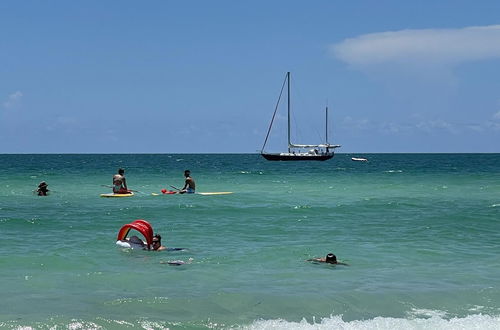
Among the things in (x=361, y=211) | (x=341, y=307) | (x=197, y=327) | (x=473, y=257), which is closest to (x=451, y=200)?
(x=361, y=211)

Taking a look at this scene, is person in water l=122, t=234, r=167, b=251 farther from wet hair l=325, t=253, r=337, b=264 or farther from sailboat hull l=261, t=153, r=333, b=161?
sailboat hull l=261, t=153, r=333, b=161

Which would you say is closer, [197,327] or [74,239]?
[197,327]

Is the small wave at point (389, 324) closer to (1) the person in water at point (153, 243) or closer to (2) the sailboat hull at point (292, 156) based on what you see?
(1) the person in water at point (153, 243)

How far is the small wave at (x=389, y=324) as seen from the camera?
1260 centimetres

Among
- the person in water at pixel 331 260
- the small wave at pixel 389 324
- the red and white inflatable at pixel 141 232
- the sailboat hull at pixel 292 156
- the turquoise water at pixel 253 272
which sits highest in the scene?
the sailboat hull at pixel 292 156

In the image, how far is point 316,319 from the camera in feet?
43.3

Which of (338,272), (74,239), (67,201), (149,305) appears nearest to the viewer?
(149,305)

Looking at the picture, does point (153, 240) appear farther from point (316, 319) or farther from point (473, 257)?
point (473, 257)

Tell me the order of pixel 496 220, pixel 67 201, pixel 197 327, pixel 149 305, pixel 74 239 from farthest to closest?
1. pixel 67 201
2. pixel 496 220
3. pixel 74 239
4. pixel 149 305
5. pixel 197 327

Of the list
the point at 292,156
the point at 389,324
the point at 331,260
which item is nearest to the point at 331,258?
the point at 331,260

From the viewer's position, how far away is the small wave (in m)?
12.6

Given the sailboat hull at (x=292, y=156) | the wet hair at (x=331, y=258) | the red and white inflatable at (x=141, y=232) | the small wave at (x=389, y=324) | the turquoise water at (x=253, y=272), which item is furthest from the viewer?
the sailboat hull at (x=292, y=156)

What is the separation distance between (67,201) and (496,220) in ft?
77.7

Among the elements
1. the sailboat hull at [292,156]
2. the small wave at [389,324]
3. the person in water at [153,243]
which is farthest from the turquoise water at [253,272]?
the sailboat hull at [292,156]
